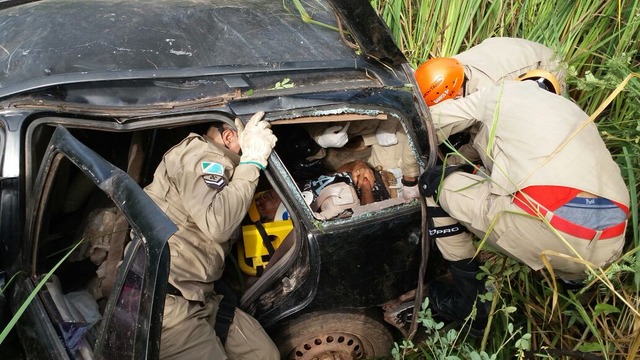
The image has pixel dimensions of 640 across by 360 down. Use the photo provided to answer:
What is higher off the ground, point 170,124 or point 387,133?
point 170,124

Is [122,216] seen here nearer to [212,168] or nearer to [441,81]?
[212,168]

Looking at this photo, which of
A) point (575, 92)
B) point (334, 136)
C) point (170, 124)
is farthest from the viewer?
point (575, 92)

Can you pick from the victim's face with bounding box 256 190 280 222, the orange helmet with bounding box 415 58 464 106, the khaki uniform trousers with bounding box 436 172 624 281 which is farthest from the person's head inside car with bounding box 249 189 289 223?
the orange helmet with bounding box 415 58 464 106

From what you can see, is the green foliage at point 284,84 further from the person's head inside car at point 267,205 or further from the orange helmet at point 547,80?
the orange helmet at point 547,80

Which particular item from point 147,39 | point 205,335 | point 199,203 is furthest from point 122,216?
point 147,39

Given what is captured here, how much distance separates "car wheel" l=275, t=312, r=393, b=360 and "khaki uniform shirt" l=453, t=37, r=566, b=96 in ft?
5.13

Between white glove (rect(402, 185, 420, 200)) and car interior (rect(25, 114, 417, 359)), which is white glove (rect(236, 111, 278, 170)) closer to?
car interior (rect(25, 114, 417, 359))

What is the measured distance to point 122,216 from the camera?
3176 mm

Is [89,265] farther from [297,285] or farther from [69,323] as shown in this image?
[297,285]

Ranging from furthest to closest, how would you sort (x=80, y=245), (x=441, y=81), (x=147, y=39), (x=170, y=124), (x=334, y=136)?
1. (x=441, y=81)
2. (x=334, y=136)
3. (x=80, y=245)
4. (x=147, y=39)
5. (x=170, y=124)

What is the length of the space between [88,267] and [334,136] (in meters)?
1.50

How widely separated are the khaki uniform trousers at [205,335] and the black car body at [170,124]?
113 millimetres

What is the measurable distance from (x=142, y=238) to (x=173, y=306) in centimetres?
99

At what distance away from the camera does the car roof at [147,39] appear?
265 cm
